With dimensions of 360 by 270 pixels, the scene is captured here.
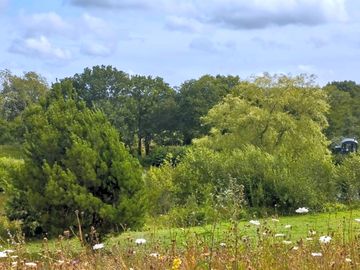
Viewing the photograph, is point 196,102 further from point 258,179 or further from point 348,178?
point 258,179

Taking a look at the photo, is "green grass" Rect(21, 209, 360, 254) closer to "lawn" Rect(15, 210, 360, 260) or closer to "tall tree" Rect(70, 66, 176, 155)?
"lawn" Rect(15, 210, 360, 260)

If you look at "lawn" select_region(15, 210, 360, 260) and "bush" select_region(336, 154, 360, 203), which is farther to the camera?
"bush" select_region(336, 154, 360, 203)

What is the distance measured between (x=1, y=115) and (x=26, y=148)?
4583cm

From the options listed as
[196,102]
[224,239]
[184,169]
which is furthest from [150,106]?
[224,239]

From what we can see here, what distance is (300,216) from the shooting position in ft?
53.0

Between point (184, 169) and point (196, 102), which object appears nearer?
point (184, 169)

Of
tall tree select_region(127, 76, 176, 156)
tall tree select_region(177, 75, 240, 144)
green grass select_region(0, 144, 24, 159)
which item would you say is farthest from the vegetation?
tall tree select_region(127, 76, 176, 156)

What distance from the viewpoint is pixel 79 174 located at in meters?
11.5

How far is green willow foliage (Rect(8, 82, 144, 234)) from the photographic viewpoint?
1129 cm

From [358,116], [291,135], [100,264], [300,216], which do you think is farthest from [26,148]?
[358,116]

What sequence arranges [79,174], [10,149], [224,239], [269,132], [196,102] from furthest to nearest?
[196,102] < [10,149] < [269,132] < [79,174] < [224,239]

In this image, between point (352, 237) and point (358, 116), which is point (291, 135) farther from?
point (352, 237)

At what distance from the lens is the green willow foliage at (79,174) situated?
11.3 meters

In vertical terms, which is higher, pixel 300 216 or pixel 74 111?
pixel 74 111
